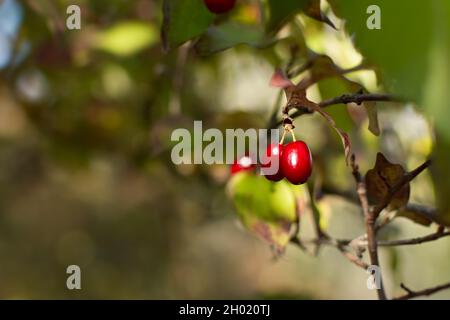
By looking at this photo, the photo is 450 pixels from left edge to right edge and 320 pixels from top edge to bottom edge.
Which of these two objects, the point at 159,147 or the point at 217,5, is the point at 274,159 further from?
the point at 159,147

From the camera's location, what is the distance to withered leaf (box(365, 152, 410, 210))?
66cm

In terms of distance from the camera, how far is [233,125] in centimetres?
106

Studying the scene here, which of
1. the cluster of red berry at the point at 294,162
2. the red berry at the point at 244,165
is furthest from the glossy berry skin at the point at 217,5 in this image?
the red berry at the point at 244,165

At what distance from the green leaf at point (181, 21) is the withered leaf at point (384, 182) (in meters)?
0.21

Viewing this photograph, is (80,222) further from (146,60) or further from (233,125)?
(233,125)

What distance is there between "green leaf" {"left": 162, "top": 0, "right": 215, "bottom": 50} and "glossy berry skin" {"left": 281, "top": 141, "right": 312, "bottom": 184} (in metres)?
0.13

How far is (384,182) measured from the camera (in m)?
0.67

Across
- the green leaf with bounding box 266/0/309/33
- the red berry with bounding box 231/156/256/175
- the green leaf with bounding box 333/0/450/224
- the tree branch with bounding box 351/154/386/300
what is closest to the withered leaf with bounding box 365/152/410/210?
the tree branch with bounding box 351/154/386/300

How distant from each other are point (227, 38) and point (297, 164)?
0.19 m

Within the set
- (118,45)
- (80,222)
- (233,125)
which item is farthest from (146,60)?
(80,222)

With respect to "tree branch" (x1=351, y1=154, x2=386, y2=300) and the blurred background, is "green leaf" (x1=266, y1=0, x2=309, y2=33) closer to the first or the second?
the blurred background

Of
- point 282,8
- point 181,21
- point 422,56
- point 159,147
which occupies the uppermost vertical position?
point 159,147

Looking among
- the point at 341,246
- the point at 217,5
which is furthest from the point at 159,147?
the point at 217,5

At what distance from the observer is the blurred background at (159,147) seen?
963mm
